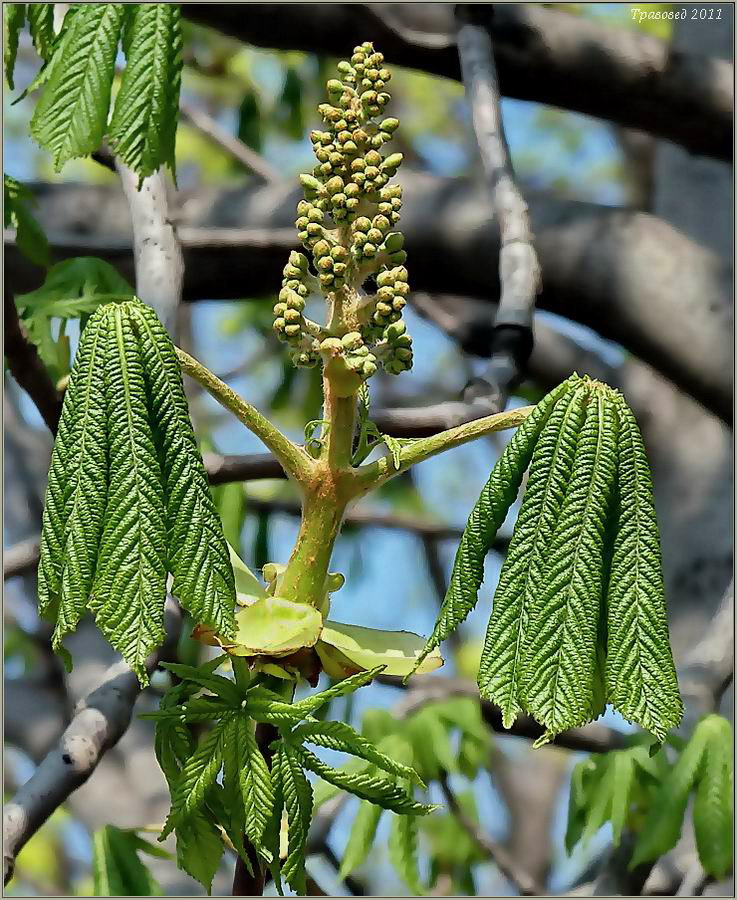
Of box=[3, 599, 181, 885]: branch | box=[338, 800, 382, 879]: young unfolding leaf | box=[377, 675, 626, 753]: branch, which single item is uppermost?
box=[3, 599, 181, 885]: branch

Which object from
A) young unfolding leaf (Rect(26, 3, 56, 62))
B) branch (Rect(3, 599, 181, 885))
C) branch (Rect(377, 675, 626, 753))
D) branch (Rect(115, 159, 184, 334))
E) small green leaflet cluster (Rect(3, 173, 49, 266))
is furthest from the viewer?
branch (Rect(377, 675, 626, 753))

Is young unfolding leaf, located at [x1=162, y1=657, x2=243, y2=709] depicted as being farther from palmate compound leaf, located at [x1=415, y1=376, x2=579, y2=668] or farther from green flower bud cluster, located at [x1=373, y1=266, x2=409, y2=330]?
green flower bud cluster, located at [x1=373, y1=266, x2=409, y2=330]

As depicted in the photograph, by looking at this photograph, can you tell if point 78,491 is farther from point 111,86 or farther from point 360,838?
point 360,838

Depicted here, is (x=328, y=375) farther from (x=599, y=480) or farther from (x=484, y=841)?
(x=484, y=841)

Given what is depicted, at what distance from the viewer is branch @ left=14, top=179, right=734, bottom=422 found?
3053mm

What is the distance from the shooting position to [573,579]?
1.08 metres

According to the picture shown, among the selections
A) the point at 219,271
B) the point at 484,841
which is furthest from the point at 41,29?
the point at 484,841

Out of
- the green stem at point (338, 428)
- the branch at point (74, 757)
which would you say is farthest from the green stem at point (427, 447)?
the branch at point (74, 757)

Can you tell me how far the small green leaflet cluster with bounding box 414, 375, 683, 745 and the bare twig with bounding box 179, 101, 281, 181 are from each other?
2560 mm

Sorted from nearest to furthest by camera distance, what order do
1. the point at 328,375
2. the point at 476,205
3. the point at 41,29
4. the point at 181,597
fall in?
1. the point at 181,597
2. the point at 328,375
3. the point at 41,29
4. the point at 476,205

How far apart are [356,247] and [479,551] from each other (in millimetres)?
300

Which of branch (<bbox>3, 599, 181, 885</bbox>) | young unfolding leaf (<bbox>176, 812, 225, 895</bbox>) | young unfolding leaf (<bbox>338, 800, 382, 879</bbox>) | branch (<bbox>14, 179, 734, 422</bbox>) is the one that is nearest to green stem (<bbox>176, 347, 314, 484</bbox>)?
young unfolding leaf (<bbox>176, 812, 225, 895</bbox>)

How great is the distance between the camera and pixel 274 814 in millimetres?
1065

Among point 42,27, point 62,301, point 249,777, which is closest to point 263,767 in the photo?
point 249,777
